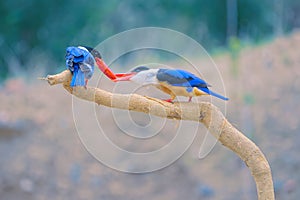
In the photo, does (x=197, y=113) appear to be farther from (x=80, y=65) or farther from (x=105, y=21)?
Result: (x=105, y=21)

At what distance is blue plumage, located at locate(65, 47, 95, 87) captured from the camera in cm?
113

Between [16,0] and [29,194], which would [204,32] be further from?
[29,194]

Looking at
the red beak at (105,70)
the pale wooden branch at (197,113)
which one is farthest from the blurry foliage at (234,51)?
the red beak at (105,70)

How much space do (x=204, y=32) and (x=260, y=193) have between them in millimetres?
2193

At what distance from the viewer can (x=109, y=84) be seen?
3.12 metres

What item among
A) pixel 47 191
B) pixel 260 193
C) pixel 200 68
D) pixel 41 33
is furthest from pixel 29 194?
pixel 260 193

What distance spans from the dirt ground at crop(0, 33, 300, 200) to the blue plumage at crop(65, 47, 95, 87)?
1926 millimetres

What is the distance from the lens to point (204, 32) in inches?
133

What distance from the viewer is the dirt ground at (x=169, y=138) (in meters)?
3.17

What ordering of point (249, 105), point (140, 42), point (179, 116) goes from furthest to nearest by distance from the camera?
point (249, 105) < point (140, 42) < point (179, 116)

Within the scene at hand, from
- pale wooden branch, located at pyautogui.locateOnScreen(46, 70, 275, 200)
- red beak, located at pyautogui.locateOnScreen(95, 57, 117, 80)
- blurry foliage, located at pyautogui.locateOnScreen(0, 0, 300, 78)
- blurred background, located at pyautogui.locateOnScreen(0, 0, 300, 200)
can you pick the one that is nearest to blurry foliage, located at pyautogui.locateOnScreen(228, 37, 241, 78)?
blurred background, located at pyautogui.locateOnScreen(0, 0, 300, 200)

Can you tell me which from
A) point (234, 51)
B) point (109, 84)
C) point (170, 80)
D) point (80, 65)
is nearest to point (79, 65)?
point (80, 65)

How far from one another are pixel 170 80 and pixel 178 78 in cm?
2

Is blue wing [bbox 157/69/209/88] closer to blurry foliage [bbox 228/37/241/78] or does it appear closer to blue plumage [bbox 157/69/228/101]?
blue plumage [bbox 157/69/228/101]
